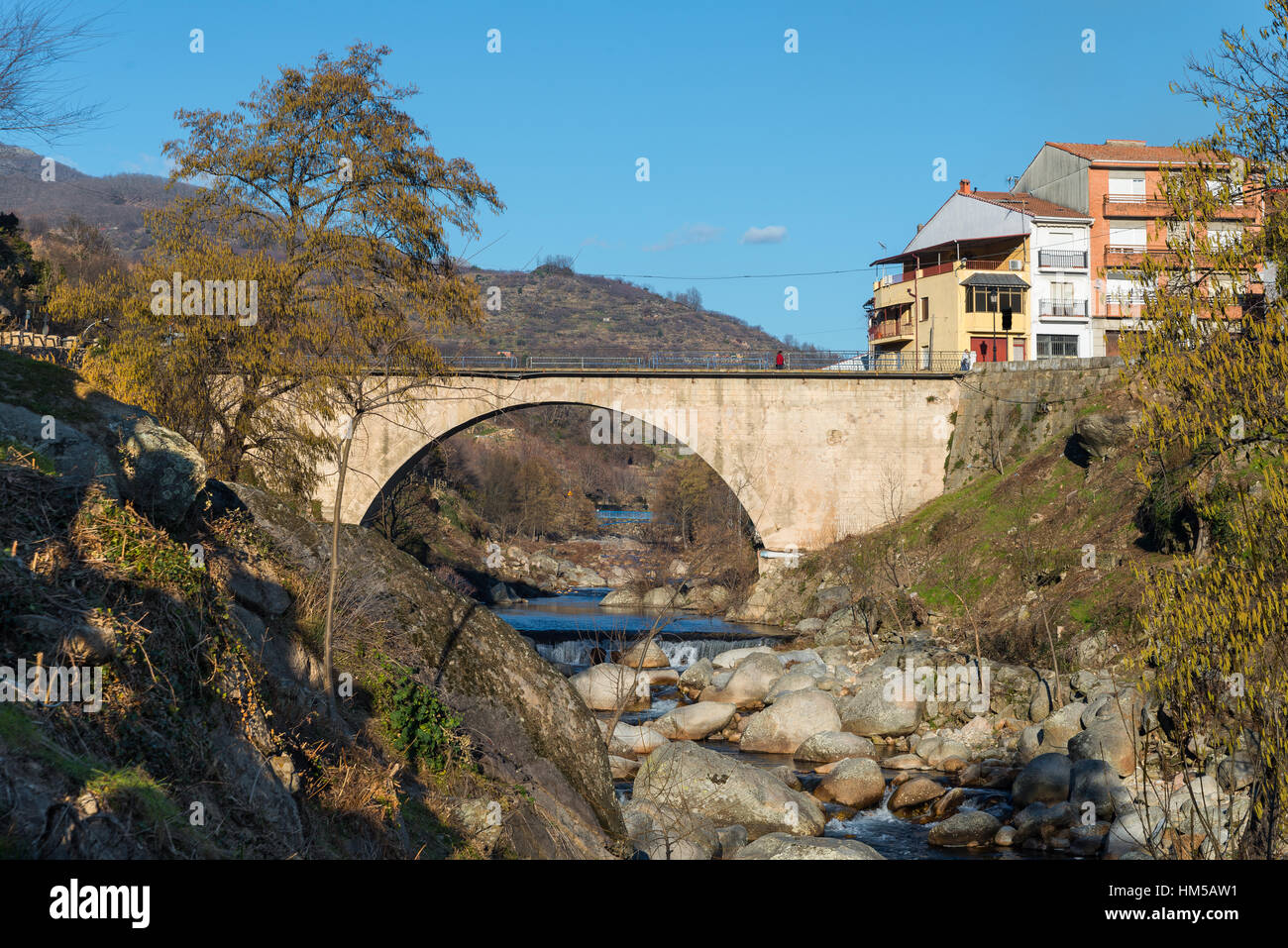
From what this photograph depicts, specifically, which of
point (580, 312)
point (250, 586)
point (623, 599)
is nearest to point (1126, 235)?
point (623, 599)

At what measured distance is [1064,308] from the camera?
1925 inches

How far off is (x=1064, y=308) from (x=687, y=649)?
89.1 ft

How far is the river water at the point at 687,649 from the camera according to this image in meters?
17.9

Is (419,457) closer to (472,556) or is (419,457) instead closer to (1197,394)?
(472,556)

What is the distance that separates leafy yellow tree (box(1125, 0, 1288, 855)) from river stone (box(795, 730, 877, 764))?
1333cm

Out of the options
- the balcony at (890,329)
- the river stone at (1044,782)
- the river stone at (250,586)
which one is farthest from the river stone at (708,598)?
the river stone at (250,586)

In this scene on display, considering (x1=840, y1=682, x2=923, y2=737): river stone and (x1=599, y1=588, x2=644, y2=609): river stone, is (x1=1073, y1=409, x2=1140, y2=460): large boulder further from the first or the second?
(x1=599, y1=588, x2=644, y2=609): river stone

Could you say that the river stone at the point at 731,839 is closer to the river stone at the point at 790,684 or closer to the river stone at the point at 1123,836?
the river stone at the point at 1123,836

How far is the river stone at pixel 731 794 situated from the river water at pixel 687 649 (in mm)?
789

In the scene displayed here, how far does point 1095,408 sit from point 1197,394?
3052 cm

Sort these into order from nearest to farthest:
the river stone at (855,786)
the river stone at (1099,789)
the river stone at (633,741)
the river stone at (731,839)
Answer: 1. the river stone at (731,839)
2. the river stone at (1099,789)
3. the river stone at (855,786)
4. the river stone at (633,741)

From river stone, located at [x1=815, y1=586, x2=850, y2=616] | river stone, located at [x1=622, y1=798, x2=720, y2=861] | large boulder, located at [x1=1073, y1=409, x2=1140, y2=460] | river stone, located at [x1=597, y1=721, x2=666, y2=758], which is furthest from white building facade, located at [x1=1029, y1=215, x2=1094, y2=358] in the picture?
river stone, located at [x1=622, y1=798, x2=720, y2=861]
